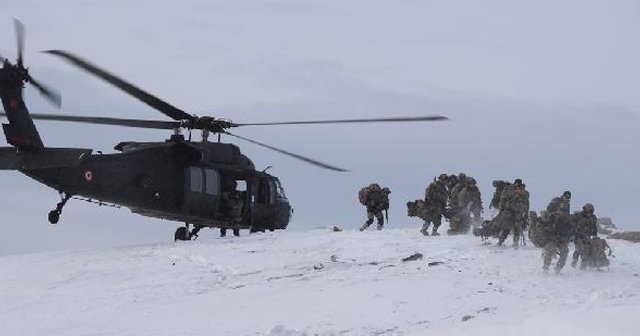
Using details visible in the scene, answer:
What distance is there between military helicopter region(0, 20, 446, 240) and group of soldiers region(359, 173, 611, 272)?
2219mm

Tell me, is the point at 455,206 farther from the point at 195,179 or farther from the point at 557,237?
the point at 195,179

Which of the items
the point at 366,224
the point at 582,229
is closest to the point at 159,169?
the point at 366,224

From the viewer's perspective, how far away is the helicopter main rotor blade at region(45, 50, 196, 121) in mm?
17844

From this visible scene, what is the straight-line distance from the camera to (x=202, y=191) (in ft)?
74.6

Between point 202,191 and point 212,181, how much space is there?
510mm

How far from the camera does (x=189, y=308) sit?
1474cm

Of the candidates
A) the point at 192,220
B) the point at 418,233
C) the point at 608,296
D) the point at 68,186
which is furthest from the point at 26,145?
the point at 608,296

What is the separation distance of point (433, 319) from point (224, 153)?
482 inches

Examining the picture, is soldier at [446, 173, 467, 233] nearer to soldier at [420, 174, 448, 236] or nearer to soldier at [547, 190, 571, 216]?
soldier at [420, 174, 448, 236]

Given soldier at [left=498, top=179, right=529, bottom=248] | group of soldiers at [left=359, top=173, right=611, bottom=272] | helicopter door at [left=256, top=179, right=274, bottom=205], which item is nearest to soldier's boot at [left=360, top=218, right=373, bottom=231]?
group of soldiers at [left=359, top=173, right=611, bottom=272]

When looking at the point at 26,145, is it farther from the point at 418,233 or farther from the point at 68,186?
the point at 418,233

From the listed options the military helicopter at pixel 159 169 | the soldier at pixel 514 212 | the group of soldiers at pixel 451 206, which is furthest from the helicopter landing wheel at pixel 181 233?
the soldier at pixel 514 212

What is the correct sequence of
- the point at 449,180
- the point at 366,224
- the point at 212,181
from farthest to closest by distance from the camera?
the point at 366,224
the point at 212,181
the point at 449,180

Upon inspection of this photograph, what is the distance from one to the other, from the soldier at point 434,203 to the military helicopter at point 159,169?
2275mm
